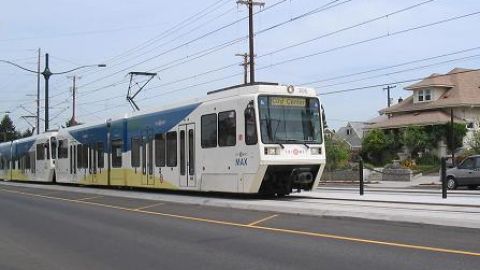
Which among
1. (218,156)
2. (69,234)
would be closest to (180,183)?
(218,156)

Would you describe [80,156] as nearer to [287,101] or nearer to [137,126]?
[137,126]

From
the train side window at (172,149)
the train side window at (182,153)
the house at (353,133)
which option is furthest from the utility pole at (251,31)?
the house at (353,133)

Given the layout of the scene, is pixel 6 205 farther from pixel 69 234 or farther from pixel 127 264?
pixel 127 264

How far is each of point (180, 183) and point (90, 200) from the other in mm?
3491

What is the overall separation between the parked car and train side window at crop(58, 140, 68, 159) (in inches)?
788

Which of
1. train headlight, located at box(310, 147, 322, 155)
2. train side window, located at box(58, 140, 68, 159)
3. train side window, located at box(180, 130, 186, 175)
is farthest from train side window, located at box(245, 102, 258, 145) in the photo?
train side window, located at box(58, 140, 68, 159)

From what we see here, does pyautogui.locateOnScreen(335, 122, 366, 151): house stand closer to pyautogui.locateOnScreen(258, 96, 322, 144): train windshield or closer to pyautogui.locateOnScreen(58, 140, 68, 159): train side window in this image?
pyautogui.locateOnScreen(58, 140, 68, 159): train side window

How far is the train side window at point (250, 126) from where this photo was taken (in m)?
18.2

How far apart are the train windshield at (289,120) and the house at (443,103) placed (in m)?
40.4

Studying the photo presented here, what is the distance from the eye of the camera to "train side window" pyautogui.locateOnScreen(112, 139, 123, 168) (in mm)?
27562

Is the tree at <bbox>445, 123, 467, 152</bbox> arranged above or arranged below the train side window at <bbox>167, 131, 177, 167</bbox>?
above

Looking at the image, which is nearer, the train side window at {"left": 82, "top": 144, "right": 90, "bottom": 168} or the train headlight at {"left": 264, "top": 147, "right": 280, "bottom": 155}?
the train headlight at {"left": 264, "top": 147, "right": 280, "bottom": 155}

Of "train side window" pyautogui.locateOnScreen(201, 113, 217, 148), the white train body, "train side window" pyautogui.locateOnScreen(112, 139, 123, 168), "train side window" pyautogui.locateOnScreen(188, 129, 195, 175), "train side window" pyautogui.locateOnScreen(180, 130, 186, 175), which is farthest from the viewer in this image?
"train side window" pyautogui.locateOnScreen(112, 139, 123, 168)

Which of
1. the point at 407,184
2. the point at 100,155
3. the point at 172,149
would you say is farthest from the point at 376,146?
the point at 172,149
